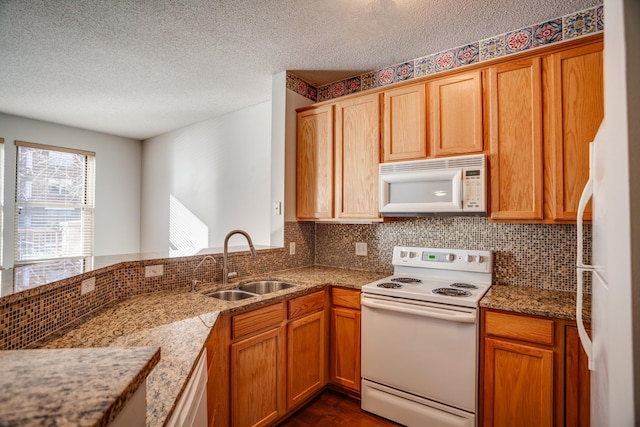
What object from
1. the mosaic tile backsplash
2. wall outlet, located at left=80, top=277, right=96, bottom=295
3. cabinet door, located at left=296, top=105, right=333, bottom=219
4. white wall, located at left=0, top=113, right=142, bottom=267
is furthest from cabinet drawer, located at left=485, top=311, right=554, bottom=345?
white wall, located at left=0, top=113, right=142, bottom=267

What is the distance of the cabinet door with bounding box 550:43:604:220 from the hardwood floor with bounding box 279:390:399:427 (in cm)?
174

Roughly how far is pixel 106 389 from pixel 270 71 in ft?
9.60

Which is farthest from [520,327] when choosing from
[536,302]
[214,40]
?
[214,40]

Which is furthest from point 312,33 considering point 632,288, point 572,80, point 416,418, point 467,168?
point 416,418

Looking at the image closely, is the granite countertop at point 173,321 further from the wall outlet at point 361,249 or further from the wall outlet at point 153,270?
the wall outlet at point 361,249

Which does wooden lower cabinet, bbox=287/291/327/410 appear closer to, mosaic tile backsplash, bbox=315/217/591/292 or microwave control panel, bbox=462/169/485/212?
mosaic tile backsplash, bbox=315/217/591/292

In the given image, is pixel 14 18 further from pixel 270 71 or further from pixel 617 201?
pixel 617 201

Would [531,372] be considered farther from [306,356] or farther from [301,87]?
[301,87]

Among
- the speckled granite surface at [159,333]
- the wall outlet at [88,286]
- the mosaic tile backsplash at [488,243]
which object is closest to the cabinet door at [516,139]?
the mosaic tile backsplash at [488,243]

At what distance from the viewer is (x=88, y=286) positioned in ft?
5.15

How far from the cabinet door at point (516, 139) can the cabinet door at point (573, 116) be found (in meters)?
0.08

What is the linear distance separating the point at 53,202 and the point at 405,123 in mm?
4787

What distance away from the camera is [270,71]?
2.96 m

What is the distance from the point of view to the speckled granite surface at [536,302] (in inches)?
66.6
